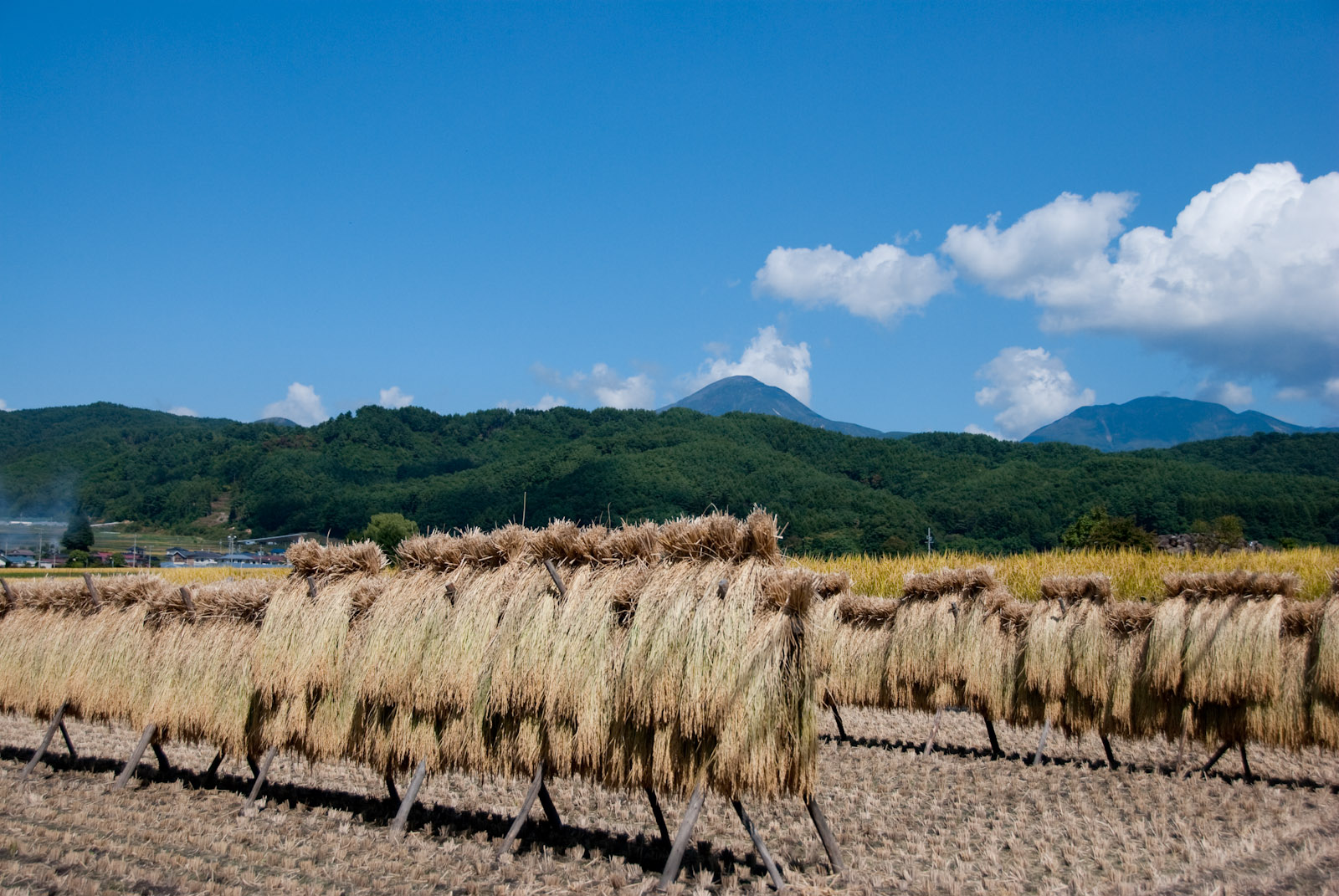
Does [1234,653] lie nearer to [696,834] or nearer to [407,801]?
[696,834]

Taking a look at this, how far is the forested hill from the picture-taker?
6581 cm

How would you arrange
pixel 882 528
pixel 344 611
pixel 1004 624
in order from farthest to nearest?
pixel 882 528, pixel 1004 624, pixel 344 611

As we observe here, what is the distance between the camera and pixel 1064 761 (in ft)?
45.6

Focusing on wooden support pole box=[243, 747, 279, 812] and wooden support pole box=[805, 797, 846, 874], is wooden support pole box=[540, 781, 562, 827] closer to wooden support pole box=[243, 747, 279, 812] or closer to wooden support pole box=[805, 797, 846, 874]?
wooden support pole box=[805, 797, 846, 874]

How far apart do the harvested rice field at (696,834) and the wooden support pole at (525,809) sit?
0.19m

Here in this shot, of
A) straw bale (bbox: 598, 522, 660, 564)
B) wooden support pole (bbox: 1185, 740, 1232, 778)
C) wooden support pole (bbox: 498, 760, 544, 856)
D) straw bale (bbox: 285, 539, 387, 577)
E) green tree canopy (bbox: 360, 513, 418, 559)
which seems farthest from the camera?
green tree canopy (bbox: 360, 513, 418, 559)

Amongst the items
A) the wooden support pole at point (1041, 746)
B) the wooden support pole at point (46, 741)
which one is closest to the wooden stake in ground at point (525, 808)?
the wooden support pole at point (46, 741)

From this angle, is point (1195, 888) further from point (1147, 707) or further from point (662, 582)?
point (1147, 707)

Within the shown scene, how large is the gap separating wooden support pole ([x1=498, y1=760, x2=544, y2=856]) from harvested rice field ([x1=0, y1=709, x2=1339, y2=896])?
0.62 ft

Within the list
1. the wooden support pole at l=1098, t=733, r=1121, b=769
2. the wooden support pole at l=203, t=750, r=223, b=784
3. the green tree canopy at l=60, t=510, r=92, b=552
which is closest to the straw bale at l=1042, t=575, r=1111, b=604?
the wooden support pole at l=1098, t=733, r=1121, b=769

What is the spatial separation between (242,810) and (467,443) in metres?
114

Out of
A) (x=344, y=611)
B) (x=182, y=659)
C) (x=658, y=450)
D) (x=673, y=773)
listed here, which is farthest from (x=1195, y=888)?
(x=658, y=450)

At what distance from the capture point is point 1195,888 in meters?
7.26

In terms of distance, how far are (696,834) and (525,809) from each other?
208 cm
